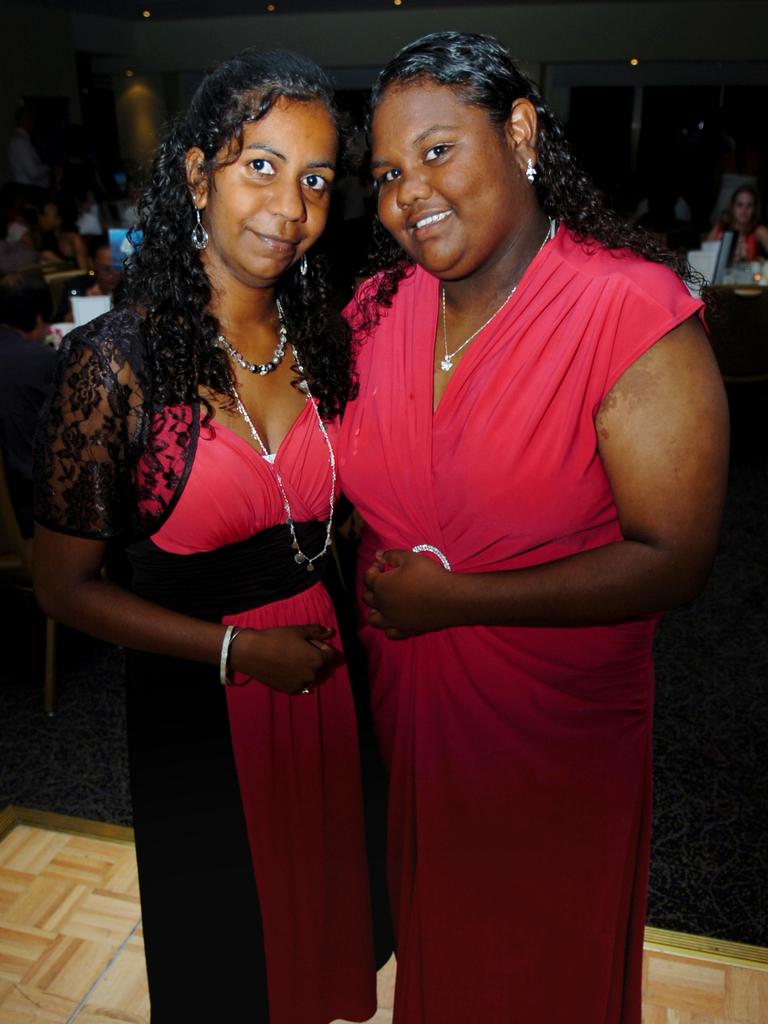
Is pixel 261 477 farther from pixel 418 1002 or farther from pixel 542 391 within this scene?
pixel 418 1002

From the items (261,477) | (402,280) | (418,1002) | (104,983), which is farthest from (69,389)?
(104,983)

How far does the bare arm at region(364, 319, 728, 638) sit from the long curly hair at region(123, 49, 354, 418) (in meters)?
0.38

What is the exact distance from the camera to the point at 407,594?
4.09 feet

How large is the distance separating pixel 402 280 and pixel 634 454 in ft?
1.79

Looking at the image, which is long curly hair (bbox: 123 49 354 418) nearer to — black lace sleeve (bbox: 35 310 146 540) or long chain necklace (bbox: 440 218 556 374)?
black lace sleeve (bbox: 35 310 146 540)

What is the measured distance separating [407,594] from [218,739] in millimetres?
439

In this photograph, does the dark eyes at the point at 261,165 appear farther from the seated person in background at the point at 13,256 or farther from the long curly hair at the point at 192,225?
the seated person in background at the point at 13,256

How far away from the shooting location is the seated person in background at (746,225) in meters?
6.30

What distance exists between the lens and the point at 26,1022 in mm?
1847

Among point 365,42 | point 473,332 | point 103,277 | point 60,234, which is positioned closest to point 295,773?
point 473,332

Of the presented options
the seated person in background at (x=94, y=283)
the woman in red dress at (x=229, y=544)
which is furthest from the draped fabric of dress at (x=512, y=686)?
the seated person in background at (x=94, y=283)

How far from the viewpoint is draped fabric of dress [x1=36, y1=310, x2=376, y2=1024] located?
125 centimetres

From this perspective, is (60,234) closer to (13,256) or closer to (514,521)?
(13,256)

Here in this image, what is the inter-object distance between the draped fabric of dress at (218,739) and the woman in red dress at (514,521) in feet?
0.38
